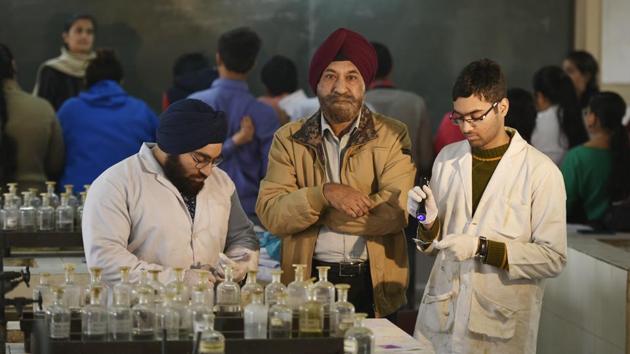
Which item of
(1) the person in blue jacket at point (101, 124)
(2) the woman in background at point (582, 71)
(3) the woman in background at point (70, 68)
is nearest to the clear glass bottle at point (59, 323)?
(1) the person in blue jacket at point (101, 124)

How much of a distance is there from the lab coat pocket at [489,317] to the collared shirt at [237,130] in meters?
3.01

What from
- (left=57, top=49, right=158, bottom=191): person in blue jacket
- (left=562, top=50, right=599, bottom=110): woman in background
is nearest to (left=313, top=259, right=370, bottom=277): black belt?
(left=57, top=49, right=158, bottom=191): person in blue jacket

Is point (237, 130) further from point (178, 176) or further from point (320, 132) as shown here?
point (178, 176)

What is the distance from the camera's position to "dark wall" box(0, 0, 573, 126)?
1050 centimetres

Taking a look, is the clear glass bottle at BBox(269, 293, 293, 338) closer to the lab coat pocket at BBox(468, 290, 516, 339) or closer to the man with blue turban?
the man with blue turban

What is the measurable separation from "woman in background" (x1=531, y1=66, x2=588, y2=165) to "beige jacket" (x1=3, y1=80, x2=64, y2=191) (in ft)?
9.56

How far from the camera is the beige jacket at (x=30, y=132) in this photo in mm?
7977

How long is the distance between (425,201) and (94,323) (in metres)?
1.35

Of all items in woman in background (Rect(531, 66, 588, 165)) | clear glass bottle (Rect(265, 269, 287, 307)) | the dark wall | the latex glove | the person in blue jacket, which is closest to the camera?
clear glass bottle (Rect(265, 269, 287, 307))

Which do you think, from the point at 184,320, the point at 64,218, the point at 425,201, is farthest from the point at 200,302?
the point at 64,218

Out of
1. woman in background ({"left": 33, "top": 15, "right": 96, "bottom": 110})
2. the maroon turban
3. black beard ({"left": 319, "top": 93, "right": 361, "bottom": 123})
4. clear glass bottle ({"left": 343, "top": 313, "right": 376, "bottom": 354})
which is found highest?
woman in background ({"left": 33, "top": 15, "right": 96, "bottom": 110})

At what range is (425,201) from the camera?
16.2ft

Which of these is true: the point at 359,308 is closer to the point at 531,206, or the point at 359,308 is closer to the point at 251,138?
the point at 531,206

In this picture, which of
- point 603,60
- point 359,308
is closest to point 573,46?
point 603,60
